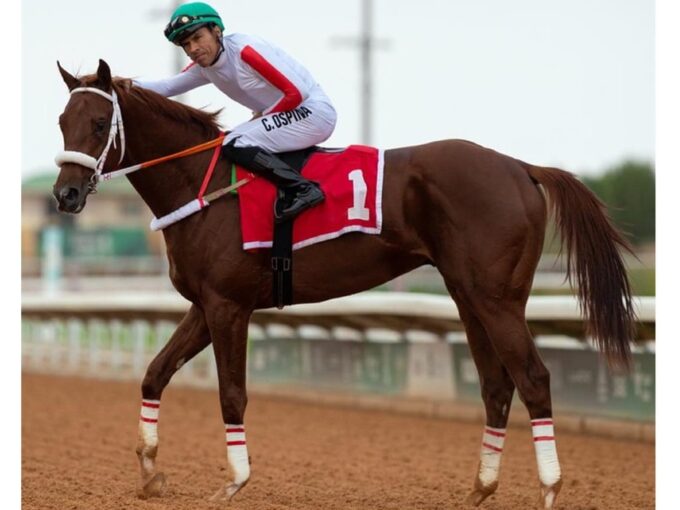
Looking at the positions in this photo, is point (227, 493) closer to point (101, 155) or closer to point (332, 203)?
point (332, 203)

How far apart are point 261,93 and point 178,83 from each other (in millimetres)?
481

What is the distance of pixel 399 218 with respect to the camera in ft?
17.7

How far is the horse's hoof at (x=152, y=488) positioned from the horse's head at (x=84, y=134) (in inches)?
54.5

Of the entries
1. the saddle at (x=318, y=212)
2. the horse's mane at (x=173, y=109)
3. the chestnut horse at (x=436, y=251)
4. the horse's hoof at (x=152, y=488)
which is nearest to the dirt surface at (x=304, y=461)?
the horse's hoof at (x=152, y=488)

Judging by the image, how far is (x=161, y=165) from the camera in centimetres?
572

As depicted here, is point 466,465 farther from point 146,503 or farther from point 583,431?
point 146,503

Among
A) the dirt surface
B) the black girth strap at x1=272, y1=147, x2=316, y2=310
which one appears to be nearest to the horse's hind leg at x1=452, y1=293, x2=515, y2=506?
the dirt surface

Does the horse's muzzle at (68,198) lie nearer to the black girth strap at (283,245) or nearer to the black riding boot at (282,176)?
the black riding boot at (282,176)

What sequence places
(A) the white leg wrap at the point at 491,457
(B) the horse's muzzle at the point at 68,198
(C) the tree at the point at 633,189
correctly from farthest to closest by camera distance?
1. (C) the tree at the point at 633,189
2. (A) the white leg wrap at the point at 491,457
3. (B) the horse's muzzle at the point at 68,198

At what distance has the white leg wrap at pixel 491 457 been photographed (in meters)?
5.62

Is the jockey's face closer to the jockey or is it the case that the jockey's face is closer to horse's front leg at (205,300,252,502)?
the jockey

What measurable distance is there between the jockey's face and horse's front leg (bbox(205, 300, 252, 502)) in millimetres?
1156
